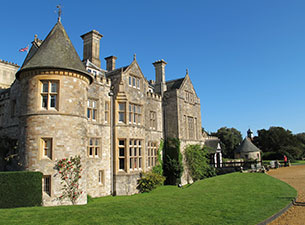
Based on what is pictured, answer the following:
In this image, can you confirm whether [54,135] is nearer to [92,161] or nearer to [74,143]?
[74,143]

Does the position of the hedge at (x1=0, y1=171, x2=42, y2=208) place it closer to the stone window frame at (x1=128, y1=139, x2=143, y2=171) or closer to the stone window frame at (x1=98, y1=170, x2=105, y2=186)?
the stone window frame at (x1=98, y1=170, x2=105, y2=186)

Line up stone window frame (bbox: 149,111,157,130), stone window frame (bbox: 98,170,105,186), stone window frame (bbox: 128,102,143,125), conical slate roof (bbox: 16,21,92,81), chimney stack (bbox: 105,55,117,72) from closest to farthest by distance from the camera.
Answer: conical slate roof (bbox: 16,21,92,81) → stone window frame (bbox: 98,170,105,186) → stone window frame (bbox: 128,102,143,125) → stone window frame (bbox: 149,111,157,130) → chimney stack (bbox: 105,55,117,72)

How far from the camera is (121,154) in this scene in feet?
71.2

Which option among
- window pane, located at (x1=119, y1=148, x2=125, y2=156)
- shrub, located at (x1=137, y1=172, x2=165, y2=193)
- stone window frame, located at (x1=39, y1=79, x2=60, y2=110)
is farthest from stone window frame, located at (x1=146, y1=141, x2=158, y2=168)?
stone window frame, located at (x1=39, y1=79, x2=60, y2=110)

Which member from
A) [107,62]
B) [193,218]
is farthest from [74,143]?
[107,62]

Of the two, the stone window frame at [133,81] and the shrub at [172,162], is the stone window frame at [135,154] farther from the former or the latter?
the stone window frame at [133,81]

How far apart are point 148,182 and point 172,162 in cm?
467

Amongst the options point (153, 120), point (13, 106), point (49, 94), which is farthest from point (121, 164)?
point (13, 106)

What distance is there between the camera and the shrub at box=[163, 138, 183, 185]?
26.1 m

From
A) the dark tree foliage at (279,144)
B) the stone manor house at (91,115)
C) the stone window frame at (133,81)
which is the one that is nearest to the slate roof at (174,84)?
the stone manor house at (91,115)

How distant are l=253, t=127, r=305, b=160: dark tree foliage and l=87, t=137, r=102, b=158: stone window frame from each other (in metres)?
54.4

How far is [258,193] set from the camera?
1557 cm

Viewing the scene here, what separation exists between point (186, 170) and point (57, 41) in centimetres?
1948

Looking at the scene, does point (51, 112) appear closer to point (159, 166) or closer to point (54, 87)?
point (54, 87)
